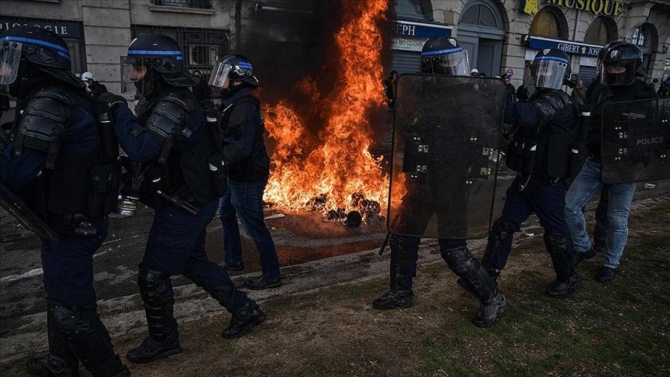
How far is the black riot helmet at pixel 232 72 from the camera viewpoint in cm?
387

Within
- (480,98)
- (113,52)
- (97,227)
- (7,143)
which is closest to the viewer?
(7,143)

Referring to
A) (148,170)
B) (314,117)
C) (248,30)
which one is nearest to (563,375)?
(148,170)

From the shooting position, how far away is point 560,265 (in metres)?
3.91

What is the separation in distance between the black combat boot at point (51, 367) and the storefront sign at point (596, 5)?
20.6 m

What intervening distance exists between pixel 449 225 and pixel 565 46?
64.0 ft

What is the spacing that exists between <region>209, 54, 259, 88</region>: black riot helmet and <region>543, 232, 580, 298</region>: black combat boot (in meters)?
2.87

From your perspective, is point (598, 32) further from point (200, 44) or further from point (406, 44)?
point (200, 44)

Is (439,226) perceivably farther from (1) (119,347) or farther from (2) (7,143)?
(2) (7,143)

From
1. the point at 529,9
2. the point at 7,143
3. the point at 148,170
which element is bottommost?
the point at 148,170

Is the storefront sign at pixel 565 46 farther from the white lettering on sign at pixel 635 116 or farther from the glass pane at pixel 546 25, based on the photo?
the white lettering on sign at pixel 635 116

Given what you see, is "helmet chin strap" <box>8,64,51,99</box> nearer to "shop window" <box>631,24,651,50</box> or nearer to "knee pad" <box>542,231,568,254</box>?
"knee pad" <box>542,231,568,254</box>

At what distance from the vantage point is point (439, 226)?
3318 millimetres

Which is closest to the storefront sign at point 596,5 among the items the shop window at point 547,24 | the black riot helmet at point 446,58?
the shop window at point 547,24

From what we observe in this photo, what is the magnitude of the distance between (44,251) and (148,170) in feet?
2.29
